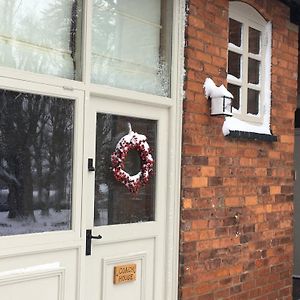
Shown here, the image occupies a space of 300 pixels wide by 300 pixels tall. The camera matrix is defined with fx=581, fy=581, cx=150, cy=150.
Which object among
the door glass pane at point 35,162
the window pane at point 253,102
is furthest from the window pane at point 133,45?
the window pane at point 253,102

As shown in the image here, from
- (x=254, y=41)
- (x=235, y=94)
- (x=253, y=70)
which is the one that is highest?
(x=254, y=41)

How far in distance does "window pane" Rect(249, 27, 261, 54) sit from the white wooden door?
4.84ft

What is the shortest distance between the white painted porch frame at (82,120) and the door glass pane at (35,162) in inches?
2.2

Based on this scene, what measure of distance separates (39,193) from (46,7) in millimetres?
1260

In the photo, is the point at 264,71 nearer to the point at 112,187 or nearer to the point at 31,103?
the point at 112,187

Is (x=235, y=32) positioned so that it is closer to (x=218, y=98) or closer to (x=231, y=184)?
(x=218, y=98)

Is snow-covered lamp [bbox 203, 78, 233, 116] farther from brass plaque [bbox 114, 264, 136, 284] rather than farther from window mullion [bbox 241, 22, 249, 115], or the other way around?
brass plaque [bbox 114, 264, 136, 284]

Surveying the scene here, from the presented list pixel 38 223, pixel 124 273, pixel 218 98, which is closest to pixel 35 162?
pixel 38 223

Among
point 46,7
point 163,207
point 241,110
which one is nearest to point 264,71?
point 241,110

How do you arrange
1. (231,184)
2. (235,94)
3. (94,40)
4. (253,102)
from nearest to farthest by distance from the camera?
(94,40), (231,184), (235,94), (253,102)

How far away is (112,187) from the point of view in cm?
438

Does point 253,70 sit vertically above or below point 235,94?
above

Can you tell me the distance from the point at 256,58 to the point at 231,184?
1352mm

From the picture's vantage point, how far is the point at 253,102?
18.9ft
